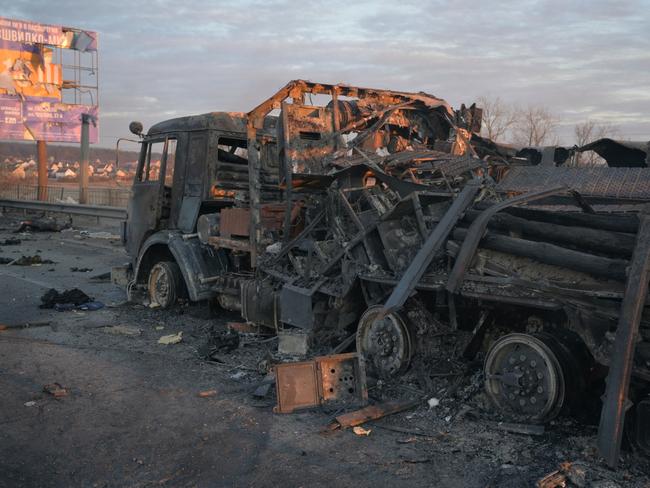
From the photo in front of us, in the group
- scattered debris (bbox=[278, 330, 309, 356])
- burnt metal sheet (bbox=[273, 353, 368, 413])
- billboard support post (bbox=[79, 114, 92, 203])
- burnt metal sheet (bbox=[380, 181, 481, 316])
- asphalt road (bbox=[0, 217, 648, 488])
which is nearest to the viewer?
asphalt road (bbox=[0, 217, 648, 488])

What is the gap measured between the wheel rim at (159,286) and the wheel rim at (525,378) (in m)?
5.42

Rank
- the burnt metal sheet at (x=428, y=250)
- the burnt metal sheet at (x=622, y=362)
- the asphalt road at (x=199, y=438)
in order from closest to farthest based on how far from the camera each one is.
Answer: the burnt metal sheet at (x=622, y=362), the asphalt road at (x=199, y=438), the burnt metal sheet at (x=428, y=250)

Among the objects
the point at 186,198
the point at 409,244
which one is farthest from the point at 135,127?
the point at 409,244

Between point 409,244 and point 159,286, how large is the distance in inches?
184

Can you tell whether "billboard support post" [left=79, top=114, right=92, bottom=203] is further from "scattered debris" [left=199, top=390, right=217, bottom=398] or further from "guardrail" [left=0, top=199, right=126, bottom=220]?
"scattered debris" [left=199, top=390, right=217, bottom=398]

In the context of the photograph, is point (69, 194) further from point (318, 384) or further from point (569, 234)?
point (569, 234)

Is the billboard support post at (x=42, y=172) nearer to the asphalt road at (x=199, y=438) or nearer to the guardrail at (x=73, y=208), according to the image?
the guardrail at (x=73, y=208)

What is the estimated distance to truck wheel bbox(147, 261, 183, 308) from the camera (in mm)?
8852

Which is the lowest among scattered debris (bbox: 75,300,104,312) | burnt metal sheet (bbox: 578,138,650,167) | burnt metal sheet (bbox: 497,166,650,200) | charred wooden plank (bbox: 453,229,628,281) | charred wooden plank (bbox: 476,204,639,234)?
scattered debris (bbox: 75,300,104,312)

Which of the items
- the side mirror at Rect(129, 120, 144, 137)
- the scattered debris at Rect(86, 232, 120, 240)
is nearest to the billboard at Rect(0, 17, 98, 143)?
the scattered debris at Rect(86, 232, 120, 240)

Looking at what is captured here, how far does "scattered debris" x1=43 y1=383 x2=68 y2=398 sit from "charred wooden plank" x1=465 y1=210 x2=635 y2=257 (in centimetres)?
382

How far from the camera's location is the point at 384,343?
565cm

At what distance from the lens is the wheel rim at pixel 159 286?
8.93 meters

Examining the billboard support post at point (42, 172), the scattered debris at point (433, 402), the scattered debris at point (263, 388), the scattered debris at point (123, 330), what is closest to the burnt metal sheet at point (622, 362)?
the scattered debris at point (433, 402)
